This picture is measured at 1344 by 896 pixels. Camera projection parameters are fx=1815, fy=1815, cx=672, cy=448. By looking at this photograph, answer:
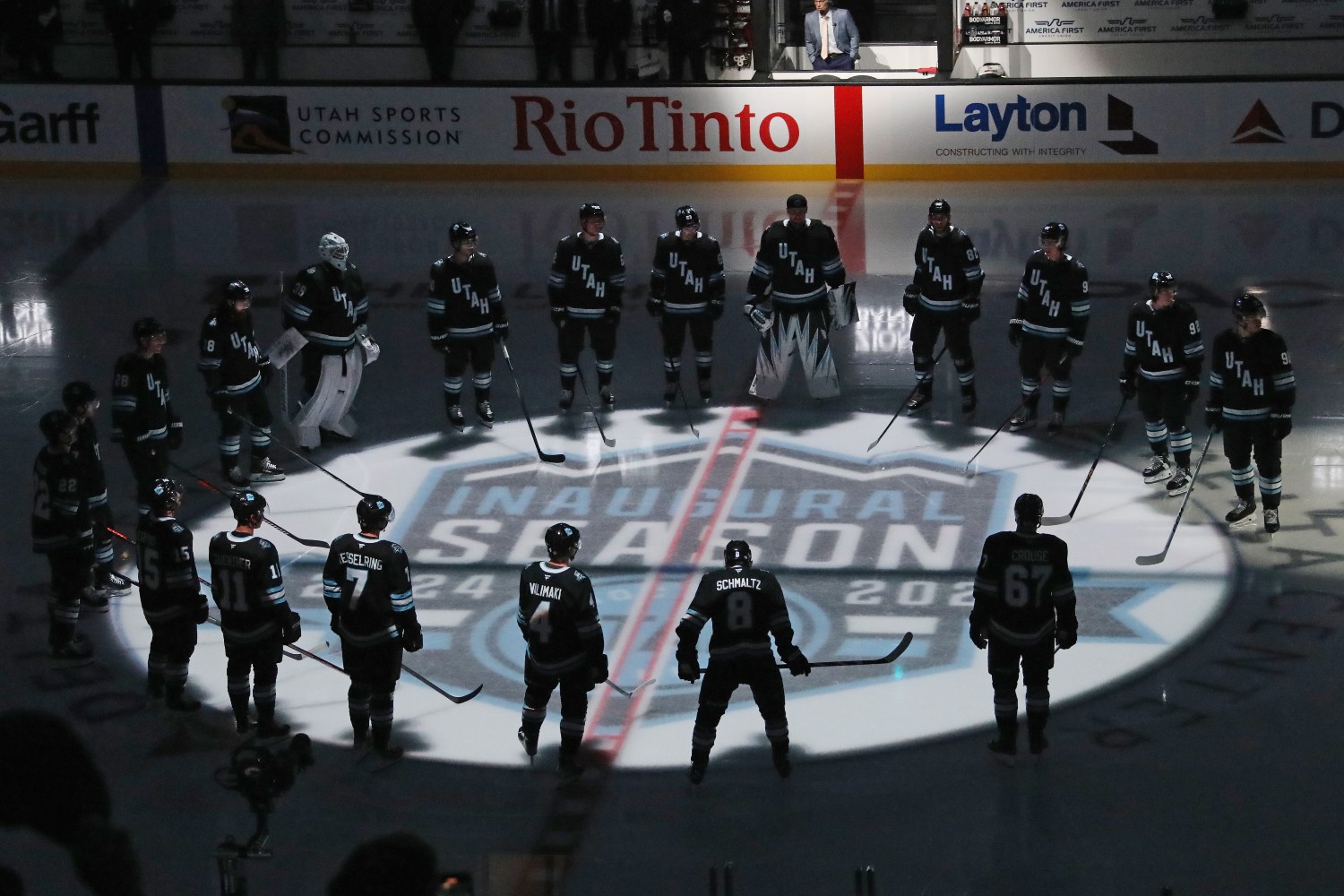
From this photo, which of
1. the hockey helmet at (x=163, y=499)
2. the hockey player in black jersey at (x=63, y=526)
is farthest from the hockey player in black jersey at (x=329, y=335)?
the hockey helmet at (x=163, y=499)

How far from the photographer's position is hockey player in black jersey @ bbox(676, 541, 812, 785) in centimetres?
875

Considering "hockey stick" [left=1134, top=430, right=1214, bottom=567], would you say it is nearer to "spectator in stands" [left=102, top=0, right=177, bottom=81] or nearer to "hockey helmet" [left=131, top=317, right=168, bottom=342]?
"hockey helmet" [left=131, top=317, right=168, bottom=342]

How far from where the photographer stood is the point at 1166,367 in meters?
12.8

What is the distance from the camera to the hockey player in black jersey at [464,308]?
14.4 meters

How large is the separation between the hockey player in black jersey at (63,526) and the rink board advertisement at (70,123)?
14.7 m

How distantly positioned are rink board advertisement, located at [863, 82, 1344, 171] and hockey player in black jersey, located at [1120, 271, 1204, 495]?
391 inches

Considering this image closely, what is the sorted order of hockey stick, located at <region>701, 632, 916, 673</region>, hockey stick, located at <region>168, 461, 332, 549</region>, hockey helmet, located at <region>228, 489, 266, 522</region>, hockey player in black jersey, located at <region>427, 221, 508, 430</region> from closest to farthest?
hockey helmet, located at <region>228, 489, 266, 522</region>
hockey stick, located at <region>701, 632, 916, 673</region>
hockey stick, located at <region>168, 461, 332, 549</region>
hockey player in black jersey, located at <region>427, 221, 508, 430</region>

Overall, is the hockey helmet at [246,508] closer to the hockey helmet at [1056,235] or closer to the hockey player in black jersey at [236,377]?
the hockey player in black jersey at [236,377]

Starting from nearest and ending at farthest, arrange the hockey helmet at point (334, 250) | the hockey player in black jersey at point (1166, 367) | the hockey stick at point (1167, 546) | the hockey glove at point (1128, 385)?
the hockey stick at point (1167, 546) → the hockey player in black jersey at point (1166, 367) → the hockey glove at point (1128, 385) → the hockey helmet at point (334, 250)

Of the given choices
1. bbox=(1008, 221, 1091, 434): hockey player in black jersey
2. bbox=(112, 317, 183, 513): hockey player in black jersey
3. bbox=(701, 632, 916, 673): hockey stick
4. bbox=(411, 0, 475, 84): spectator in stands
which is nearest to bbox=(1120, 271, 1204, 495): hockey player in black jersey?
bbox=(1008, 221, 1091, 434): hockey player in black jersey

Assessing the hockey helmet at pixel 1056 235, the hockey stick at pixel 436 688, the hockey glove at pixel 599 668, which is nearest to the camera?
the hockey glove at pixel 599 668

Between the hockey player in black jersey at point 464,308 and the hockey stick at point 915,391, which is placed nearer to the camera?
the hockey player in black jersey at point 464,308

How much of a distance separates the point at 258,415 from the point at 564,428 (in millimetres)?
2571

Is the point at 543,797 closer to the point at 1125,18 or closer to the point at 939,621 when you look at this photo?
the point at 939,621
